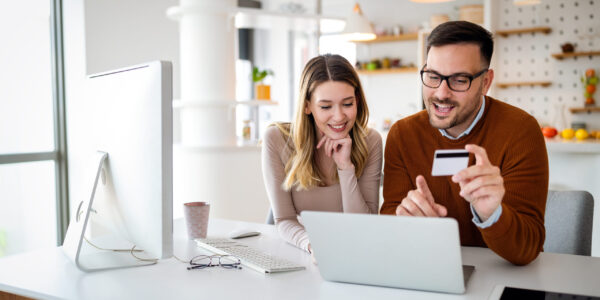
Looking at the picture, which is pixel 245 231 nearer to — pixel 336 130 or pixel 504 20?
pixel 336 130

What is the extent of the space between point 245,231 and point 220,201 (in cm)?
201

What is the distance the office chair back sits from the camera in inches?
59.5

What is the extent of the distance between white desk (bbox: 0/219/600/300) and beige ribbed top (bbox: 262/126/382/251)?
34cm

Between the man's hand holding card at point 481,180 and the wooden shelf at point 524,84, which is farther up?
the wooden shelf at point 524,84

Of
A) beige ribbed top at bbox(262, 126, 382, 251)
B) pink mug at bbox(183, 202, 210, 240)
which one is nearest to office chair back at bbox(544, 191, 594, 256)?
beige ribbed top at bbox(262, 126, 382, 251)

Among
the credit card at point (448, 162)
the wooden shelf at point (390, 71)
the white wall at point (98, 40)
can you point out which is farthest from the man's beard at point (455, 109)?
the wooden shelf at point (390, 71)

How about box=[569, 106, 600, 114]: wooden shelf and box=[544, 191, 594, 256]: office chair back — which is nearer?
box=[544, 191, 594, 256]: office chair back

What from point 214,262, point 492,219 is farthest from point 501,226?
point 214,262

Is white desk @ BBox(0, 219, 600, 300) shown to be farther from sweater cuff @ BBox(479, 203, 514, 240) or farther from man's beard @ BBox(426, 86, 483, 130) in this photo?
man's beard @ BBox(426, 86, 483, 130)

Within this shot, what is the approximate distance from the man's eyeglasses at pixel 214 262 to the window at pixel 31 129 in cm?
256

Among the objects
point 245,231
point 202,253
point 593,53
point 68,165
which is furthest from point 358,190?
point 593,53

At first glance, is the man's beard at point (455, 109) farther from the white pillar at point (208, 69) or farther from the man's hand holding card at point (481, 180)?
the white pillar at point (208, 69)

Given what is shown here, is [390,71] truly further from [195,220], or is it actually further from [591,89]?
[195,220]

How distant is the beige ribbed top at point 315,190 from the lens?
5.46 ft
